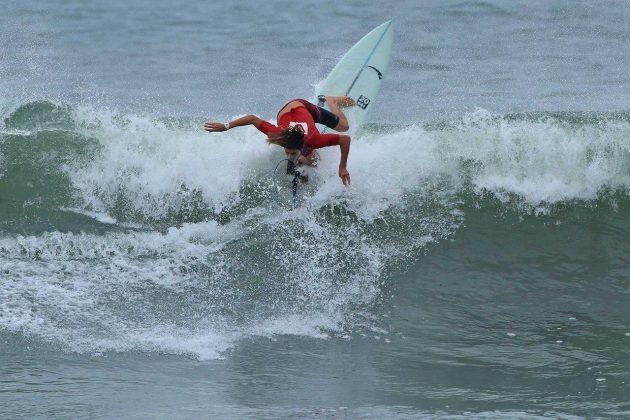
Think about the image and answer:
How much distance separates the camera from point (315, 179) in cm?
901

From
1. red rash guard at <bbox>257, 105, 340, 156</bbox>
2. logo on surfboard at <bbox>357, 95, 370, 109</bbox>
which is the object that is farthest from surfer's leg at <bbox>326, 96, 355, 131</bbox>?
red rash guard at <bbox>257, 105, 340, 156</bbox>

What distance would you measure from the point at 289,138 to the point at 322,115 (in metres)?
0.95

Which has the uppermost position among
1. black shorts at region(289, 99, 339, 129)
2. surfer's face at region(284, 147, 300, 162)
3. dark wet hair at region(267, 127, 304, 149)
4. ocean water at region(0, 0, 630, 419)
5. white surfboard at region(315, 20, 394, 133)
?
white surfboard at region(315, 20, 394, 133)

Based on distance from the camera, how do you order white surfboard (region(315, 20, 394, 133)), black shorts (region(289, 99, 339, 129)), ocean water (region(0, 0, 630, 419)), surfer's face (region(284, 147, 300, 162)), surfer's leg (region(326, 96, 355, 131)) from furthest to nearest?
1. white surfboard (region(315, 20, 394, 133))
2. surfer's leg (region(326, 96, 355, 131))
3. black shorts (region(289, 99, 339, 129))
4. surfer's face (region(284, 147, 300, 162))
5. ocean water (region(0, 0, 630, 419))

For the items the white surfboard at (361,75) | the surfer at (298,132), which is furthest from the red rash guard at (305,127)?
the white surfboard at (361,75)

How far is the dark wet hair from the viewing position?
793cm

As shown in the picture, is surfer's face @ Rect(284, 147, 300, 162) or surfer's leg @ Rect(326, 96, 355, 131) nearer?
surfer's face @ Rect(284, 147, 300, 162)

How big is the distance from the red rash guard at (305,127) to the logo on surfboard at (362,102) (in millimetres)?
1549

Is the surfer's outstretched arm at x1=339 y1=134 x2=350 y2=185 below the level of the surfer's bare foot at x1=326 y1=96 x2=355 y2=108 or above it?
below

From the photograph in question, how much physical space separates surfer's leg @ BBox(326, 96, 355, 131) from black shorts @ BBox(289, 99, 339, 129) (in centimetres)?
9

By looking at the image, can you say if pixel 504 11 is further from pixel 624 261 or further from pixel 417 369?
pixel 417 369

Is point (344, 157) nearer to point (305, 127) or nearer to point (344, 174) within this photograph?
point (344, 174)

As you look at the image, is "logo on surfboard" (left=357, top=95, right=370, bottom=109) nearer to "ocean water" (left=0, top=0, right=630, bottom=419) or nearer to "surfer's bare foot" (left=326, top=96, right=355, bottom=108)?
"surfer's bare foot" (left=326, top=96, right=355, bottom=108)

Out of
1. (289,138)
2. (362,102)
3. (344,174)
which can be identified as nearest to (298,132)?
(289,138)
